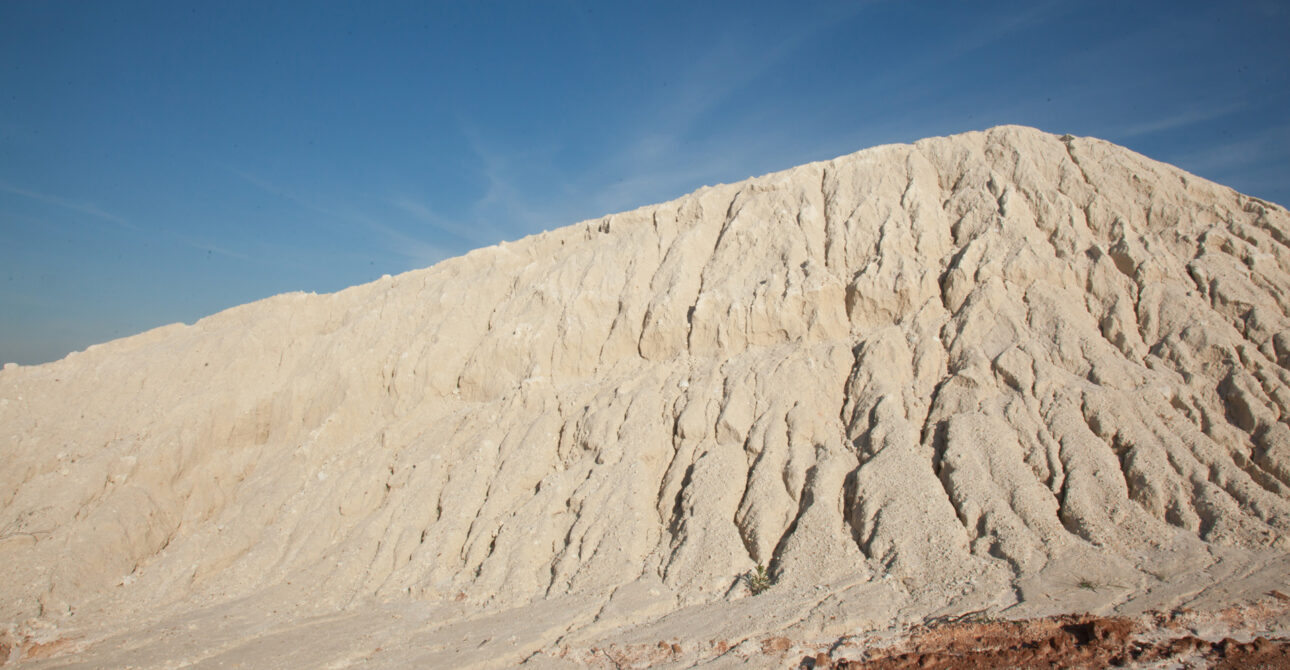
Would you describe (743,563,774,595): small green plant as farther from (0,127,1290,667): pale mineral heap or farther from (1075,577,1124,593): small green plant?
(1075,577,1124,593): small green plant

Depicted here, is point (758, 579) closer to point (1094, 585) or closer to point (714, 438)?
point (714, 438)

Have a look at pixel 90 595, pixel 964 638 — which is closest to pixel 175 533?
pixel 90 595

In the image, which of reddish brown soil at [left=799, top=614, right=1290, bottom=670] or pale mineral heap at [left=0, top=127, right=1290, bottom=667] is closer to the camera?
reddish brown soil at [left=799, top=614, right=1290, bottom=670]

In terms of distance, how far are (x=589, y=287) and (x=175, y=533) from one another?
14.4m

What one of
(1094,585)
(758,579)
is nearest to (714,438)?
(758,579)

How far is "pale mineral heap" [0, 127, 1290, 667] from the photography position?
1371 cm

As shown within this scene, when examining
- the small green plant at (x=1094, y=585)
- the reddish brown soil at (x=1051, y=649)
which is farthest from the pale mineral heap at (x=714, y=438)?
the reddish brown soil at (x=1051, y=649)

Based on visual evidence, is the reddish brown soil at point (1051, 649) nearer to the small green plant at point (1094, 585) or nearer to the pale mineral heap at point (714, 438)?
the pale mineral heap at point (714, 438)

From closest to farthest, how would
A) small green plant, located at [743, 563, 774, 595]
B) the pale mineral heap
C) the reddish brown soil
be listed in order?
the reddish brown soil
the pale mineral heap
small green plant, located at [743, 563, 774, 595]

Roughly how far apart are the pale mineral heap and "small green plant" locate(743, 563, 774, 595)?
1.11 feet

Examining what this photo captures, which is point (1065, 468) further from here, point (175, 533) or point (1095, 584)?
point (175, 533)

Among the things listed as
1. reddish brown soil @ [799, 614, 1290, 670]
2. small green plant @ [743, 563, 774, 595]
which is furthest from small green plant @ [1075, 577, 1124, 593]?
small green plant @ [743, 563, 774, 595]

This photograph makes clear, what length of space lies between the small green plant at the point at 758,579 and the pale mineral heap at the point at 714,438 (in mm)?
339

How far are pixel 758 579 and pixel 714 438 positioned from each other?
4.61 meters
